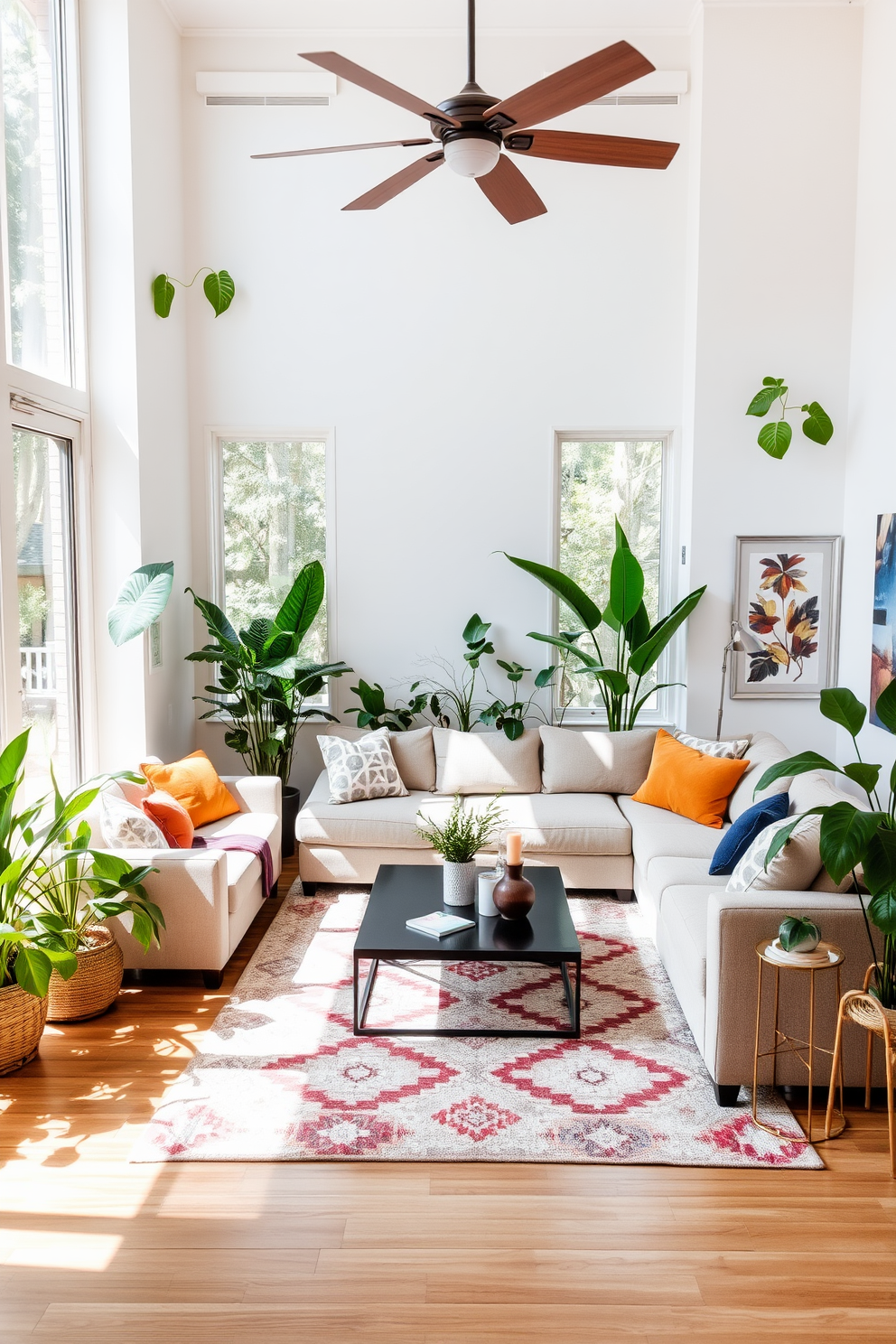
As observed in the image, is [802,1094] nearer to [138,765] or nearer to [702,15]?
[138,765]

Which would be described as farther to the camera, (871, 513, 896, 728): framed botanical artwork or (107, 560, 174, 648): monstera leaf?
(871, 513, 896, 728): framed botanical artwork

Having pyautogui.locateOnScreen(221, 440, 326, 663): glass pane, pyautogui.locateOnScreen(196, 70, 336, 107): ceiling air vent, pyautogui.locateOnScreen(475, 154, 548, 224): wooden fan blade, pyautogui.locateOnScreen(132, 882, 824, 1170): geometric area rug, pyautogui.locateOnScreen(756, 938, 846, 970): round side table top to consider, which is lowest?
pyautogui.locateOnScreen(132, 882, 824, 1170): geometric area rug

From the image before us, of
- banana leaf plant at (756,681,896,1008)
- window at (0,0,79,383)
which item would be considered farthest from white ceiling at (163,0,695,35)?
banana leaf plant at (756,681,896,1008)

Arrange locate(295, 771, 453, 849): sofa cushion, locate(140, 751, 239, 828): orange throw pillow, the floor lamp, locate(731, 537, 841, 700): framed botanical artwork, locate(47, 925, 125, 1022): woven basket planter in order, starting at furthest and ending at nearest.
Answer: locate(731, 537, 841, 700): framed botanical artwork, the floor lamp, locate(295, 771, 453, 849): sofa cushion, locate(140, 751, 239, 828): orange throw pillow, locate(47, 925, 125, 1022): woven basket planter

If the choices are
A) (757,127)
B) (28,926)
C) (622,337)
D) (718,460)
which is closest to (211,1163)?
(28,926)

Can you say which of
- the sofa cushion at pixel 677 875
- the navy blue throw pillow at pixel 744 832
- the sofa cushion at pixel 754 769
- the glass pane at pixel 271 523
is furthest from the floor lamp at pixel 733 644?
the glass pane at pixel 271 523

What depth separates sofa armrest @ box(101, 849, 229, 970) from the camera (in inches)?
158

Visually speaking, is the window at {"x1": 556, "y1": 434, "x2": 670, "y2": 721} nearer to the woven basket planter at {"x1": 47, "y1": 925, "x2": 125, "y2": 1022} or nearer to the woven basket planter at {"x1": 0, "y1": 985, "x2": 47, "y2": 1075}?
the woven basket planter at {"x1": 47, "y1": 925, "x2": 125, "y2": 1022}

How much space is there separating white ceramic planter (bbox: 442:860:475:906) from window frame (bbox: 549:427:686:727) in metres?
2.35

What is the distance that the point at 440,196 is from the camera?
591cm

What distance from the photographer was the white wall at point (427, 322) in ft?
19.3

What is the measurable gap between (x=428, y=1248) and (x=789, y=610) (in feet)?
13.9

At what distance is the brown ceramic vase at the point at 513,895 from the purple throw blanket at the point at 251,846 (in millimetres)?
1292

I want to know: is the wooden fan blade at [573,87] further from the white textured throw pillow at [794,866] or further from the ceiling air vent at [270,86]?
the ceiling air vent at [270,86]
